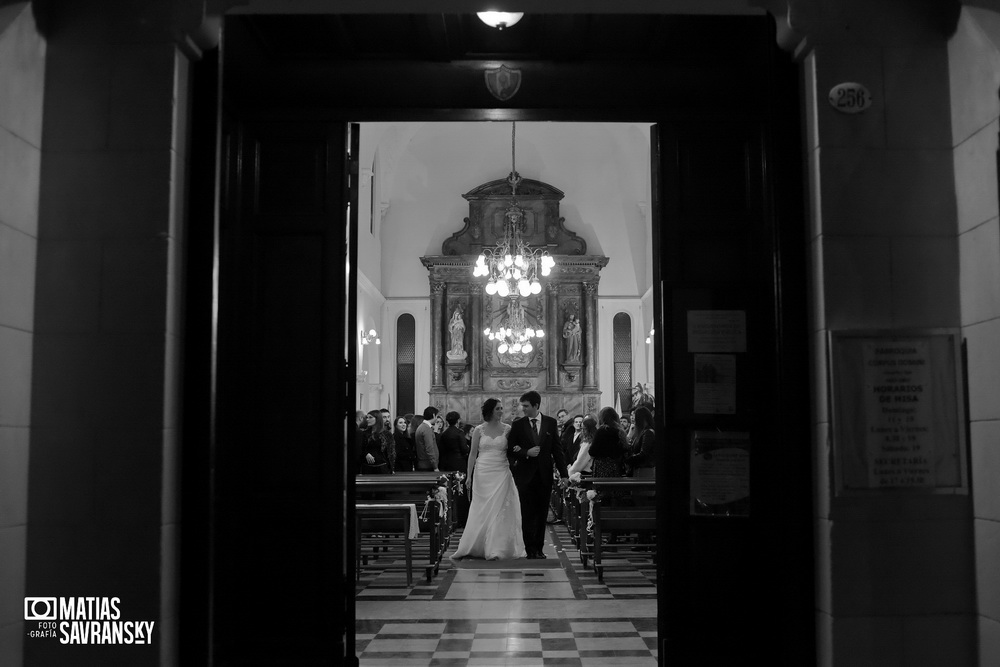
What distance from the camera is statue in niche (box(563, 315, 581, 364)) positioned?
21391mm

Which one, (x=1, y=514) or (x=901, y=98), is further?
(x=901, y=98)

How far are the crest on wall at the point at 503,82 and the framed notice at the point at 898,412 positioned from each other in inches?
72.6

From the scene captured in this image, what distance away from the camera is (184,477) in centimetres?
321

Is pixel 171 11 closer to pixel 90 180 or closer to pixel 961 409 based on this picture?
pixel 90 180

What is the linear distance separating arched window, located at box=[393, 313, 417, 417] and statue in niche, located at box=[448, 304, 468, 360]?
1.14m

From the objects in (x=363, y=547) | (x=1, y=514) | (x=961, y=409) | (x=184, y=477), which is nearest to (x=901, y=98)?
(x=961, y=409)

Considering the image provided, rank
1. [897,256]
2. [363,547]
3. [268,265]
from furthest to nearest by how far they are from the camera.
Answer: [363,547], [268,265], [897,256]

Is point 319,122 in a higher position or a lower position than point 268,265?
higher

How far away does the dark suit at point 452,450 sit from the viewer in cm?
1085

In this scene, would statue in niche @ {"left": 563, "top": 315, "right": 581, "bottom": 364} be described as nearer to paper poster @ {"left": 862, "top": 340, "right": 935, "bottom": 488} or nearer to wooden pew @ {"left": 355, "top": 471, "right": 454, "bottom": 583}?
wooden pew @ {"left": 355, "top": 471, "right": 454, "bottom": 583}

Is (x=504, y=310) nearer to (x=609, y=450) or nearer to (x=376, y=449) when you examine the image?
(x=376, y=449)

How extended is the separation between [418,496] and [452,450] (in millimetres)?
2662

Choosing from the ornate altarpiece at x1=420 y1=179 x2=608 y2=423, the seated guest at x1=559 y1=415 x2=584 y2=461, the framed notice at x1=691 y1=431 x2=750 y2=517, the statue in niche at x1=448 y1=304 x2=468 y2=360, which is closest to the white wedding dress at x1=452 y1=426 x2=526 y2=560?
the seated guest at x1=559 y1=415 x2=584 y2=461

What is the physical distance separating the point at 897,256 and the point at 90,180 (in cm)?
273
